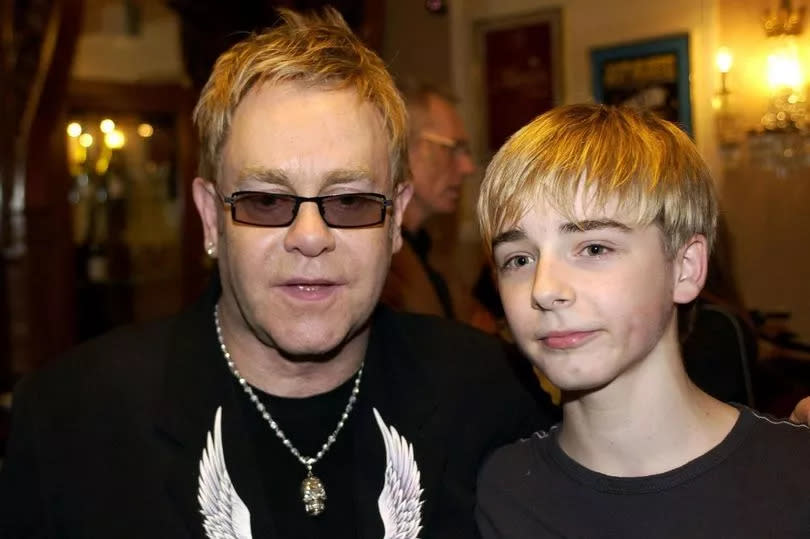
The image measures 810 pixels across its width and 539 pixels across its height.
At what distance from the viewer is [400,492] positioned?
182 centimetres

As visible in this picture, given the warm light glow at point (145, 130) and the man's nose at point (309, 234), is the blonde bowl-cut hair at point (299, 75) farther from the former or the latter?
the warm light glow at point (145, 130)

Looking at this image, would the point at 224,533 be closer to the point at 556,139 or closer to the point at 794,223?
the point at 556,139

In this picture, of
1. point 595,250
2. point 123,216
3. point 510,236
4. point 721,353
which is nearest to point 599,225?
point 595,250

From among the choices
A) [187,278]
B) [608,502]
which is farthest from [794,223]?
[187,278]

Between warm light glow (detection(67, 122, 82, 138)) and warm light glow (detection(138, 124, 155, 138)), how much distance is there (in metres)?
0.44

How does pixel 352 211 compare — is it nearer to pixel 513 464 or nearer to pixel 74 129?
pixel 513 464

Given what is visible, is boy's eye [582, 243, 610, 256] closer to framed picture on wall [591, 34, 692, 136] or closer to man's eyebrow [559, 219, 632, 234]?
man's eyebrow [559, 219, 632, 234]

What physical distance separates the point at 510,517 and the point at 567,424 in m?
0.20

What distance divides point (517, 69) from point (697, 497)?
108 centimetres

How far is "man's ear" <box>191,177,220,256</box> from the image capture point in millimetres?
1912

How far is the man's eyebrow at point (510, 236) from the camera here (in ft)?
5.24

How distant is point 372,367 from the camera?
1983 millimetres

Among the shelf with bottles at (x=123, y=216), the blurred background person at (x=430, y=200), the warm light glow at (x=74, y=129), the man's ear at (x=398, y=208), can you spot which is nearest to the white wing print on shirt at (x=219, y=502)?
the man's ear at (x=398, y=208)

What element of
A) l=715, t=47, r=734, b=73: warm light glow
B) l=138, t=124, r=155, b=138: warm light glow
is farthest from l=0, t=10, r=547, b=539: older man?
l=138, t=124, r=155, b=138: warm light glow
